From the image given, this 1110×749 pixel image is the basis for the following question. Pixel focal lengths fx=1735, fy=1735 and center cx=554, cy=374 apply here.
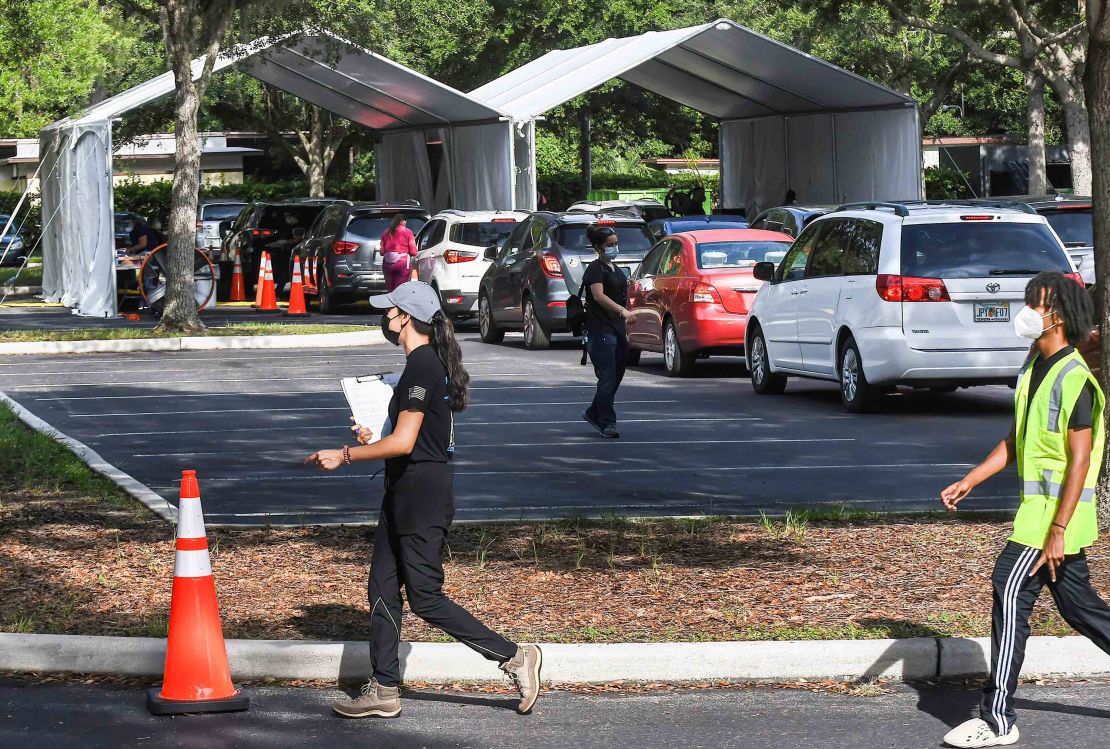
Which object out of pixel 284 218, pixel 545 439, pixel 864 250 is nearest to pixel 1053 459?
pixel 545 439

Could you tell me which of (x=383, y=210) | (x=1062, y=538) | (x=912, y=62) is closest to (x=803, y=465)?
(x=1062, y=538)

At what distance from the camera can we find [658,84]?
37.7m

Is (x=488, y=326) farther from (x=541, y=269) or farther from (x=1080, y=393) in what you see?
(x=1080, y=393)

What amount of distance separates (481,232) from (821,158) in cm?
1188

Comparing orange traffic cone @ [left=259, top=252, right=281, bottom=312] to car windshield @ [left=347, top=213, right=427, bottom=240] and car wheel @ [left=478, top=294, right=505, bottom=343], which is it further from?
car wheel @ [left=478, top=294, right=505, bottom=343]

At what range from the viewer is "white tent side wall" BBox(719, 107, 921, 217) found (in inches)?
1307

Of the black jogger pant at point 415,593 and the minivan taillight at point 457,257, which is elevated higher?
the minivan taillight at point 457,257

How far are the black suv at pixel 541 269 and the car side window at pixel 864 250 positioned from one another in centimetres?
582

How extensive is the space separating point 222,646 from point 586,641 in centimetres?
147

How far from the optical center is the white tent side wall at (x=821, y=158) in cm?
3319

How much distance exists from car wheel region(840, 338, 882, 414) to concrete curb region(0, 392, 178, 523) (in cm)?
614

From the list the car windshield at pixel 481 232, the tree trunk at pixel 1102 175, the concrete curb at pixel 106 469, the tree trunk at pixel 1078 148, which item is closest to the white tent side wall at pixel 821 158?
the tree trunk at pixel 1078 148

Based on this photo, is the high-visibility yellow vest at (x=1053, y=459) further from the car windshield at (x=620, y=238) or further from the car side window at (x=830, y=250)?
the car windshield at (x=620, y=238)

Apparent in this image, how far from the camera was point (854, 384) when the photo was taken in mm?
14758
